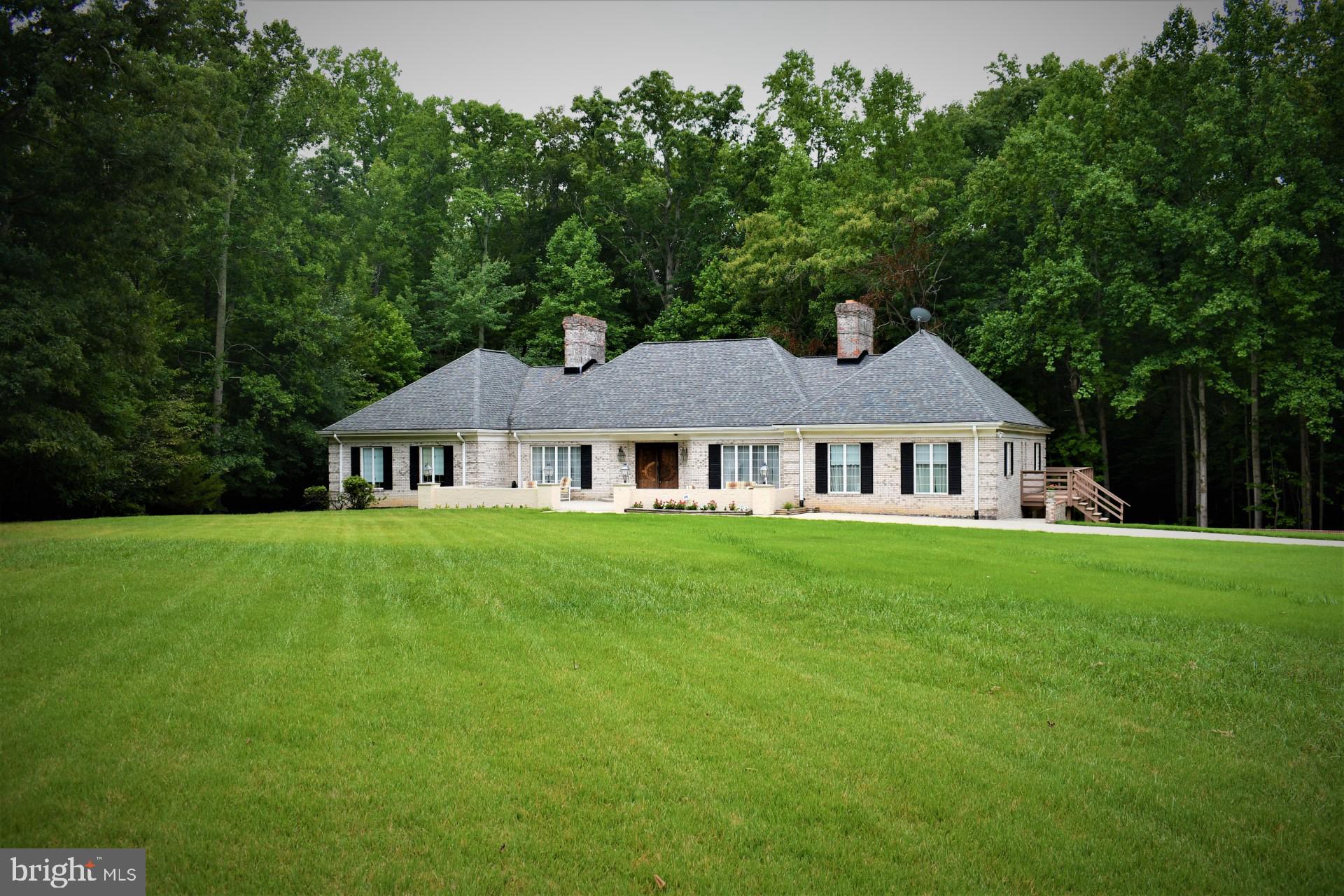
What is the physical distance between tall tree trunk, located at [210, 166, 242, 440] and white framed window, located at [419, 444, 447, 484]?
7.85m

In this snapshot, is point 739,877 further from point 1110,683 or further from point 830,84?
point 830,84

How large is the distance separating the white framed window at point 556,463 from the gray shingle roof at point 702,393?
36.9 inches

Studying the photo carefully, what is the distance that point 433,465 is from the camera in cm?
3422

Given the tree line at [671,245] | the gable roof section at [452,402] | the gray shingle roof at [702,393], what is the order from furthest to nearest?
1. the gable roof section at [452,402]
2. the gray shingle roof at [702,393]
3. the tree line at [671,245]

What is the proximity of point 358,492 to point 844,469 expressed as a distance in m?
16.3

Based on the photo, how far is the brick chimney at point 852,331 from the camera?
34031mm

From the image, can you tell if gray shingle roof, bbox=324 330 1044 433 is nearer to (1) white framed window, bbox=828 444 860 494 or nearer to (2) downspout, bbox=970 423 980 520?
(2) downspout, bbox=970 423 980 520

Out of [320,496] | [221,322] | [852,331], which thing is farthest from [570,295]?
[852,331]

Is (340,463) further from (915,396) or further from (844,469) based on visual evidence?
(915,396)

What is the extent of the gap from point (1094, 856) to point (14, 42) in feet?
97.9

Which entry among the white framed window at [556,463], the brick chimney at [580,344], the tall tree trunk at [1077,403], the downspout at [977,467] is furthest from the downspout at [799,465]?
the brick chimney at [580,344]

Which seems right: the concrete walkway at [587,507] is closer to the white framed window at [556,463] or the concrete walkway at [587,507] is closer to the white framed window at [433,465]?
the white framed window at [556,463]

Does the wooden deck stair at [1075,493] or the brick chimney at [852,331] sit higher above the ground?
the brick chimney at [852,331]

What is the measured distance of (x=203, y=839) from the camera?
491 cm
